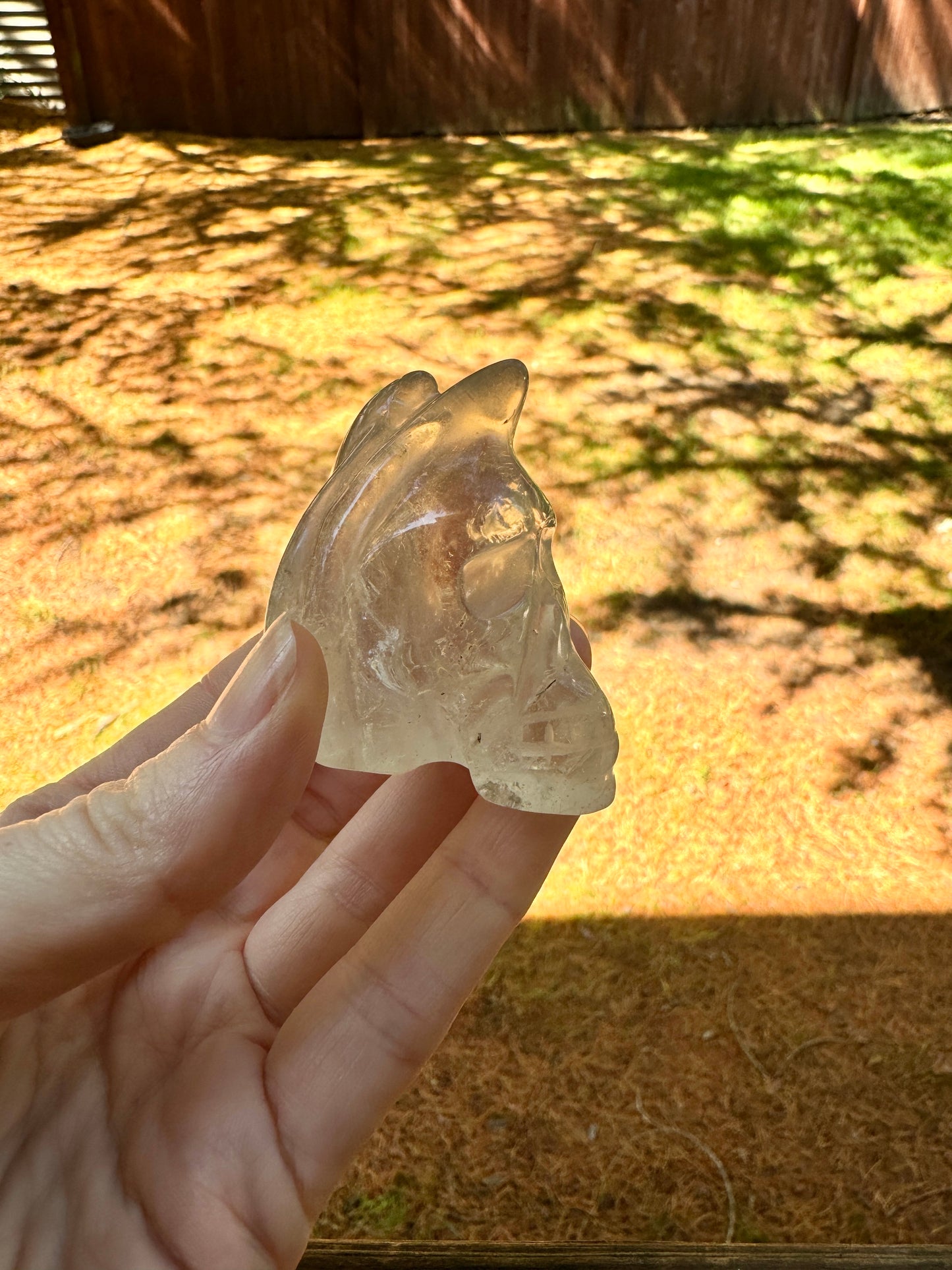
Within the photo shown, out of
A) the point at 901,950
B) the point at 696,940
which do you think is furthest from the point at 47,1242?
the point at 901,950

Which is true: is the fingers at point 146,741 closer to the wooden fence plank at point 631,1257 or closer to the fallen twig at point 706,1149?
the wooden fence plank at point 631,1257

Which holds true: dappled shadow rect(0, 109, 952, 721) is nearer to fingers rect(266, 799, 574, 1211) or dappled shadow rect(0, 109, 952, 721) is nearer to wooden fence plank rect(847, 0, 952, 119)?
wooden fence plank rect(847, 0, 952, 119)

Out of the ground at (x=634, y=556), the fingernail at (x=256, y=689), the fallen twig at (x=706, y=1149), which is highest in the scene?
the fingernail at (x=256, y=689)

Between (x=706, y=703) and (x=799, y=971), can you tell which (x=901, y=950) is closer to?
(x=799, y=971)

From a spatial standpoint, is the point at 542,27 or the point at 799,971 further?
the point at 542,27

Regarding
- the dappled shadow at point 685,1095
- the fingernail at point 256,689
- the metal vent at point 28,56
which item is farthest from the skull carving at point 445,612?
the metal vent at point 28,56
